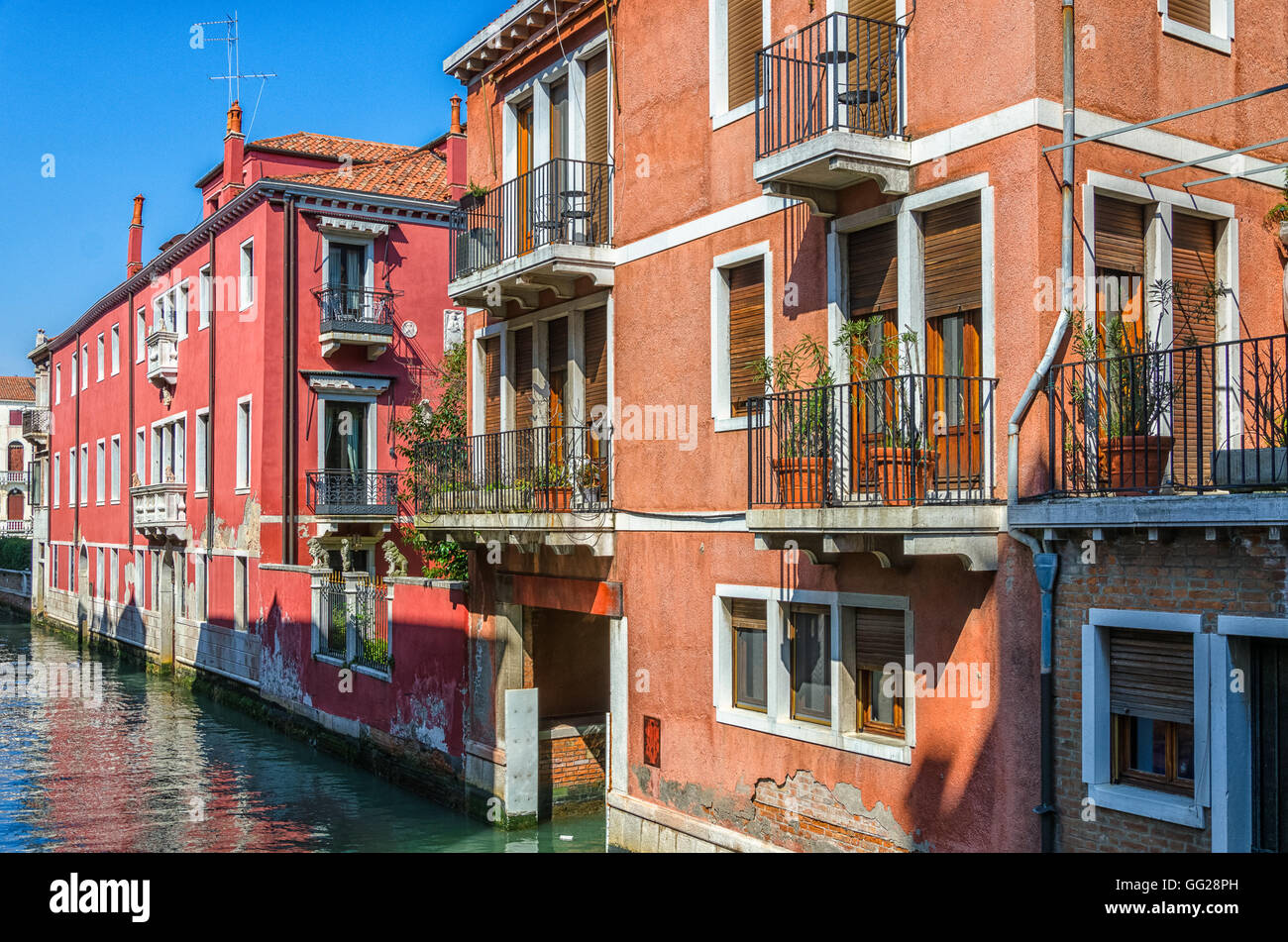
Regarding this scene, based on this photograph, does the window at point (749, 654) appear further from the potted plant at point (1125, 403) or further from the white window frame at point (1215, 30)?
the white window frame at point (1215, 30)

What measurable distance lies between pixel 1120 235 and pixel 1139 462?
Result: 2.07 metres

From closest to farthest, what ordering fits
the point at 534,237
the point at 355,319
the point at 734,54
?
the point at 734,54 < the point at 534,237 < the point at 355,319

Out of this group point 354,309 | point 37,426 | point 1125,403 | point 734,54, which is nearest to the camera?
point 1125,403

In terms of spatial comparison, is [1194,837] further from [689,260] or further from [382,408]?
[382,408]

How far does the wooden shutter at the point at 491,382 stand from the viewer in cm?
1582

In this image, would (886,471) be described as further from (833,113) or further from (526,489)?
(526,489)

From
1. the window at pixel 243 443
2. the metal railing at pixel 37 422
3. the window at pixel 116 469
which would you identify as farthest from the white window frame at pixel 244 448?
the metal railing at pixel 37 422

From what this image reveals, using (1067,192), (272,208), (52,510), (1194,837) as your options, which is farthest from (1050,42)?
(52,510)

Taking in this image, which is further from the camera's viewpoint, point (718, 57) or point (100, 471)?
point (100, 471)

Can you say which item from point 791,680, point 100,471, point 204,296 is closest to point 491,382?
point 791,680

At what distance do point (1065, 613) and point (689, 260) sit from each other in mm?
5375

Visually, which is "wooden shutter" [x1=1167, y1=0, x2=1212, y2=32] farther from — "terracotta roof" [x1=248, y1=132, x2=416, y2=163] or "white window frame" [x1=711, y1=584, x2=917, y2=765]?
"terracotta roof" [x1=248, y1=132, x2=416, y2=163]

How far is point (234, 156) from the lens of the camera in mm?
29094

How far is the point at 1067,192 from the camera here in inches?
328
